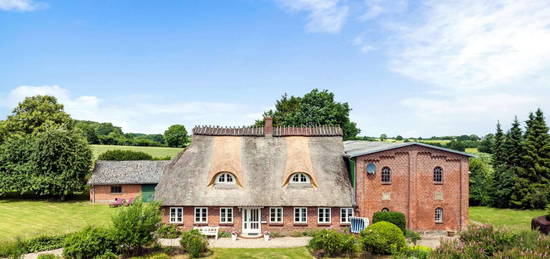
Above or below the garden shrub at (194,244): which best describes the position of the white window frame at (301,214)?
above

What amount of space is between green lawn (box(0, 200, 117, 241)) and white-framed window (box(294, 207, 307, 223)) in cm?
1283

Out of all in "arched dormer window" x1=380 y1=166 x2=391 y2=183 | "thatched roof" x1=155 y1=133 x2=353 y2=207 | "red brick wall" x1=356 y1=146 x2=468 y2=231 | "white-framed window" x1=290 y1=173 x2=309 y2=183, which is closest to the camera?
"thatched roof" x1=155 y1=133 x2=353 y2=207

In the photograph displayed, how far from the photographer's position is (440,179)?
2630cm

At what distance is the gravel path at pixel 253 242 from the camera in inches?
907

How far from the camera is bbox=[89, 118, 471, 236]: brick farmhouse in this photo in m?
25.5

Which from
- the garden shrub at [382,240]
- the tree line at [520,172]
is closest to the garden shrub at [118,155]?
the garden shrub at [382,240]

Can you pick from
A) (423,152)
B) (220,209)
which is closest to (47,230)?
(220,209)

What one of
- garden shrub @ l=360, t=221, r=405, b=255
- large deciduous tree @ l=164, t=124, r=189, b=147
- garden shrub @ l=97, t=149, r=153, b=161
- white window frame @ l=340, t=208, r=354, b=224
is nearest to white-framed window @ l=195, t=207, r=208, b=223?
white window frame @ l=340, t=208, r=354, b=224

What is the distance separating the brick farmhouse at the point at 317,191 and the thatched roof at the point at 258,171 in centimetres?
7

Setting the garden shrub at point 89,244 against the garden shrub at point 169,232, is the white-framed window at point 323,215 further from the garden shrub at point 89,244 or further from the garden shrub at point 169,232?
the garden shrub at point 89,244

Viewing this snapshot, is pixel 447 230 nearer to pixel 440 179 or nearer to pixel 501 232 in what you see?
pixel 440 179

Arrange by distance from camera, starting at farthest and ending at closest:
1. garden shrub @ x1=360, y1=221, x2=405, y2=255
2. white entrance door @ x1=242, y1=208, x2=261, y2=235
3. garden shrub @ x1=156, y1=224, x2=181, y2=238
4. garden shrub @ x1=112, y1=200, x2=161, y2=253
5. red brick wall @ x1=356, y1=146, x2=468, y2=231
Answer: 1. red brick wall @ x1=356, y1=146, x2=468, y2=231
2. white entrance door @ x1=242, y1=208, x2=261, y2=235
3. garden shrub @ x1=156, y1=224, x2=181, y2=238
4. garden shrub @ x1=360, y1=221, x2=405, y2=255
5. garden shrub @ x1=112, y1=200, x2=161, y2=253

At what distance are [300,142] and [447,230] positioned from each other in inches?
501

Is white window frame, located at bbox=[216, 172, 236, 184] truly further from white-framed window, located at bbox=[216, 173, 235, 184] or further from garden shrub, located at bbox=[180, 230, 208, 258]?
garden shrub, located at bbox=[180, 230, 208, 258]
